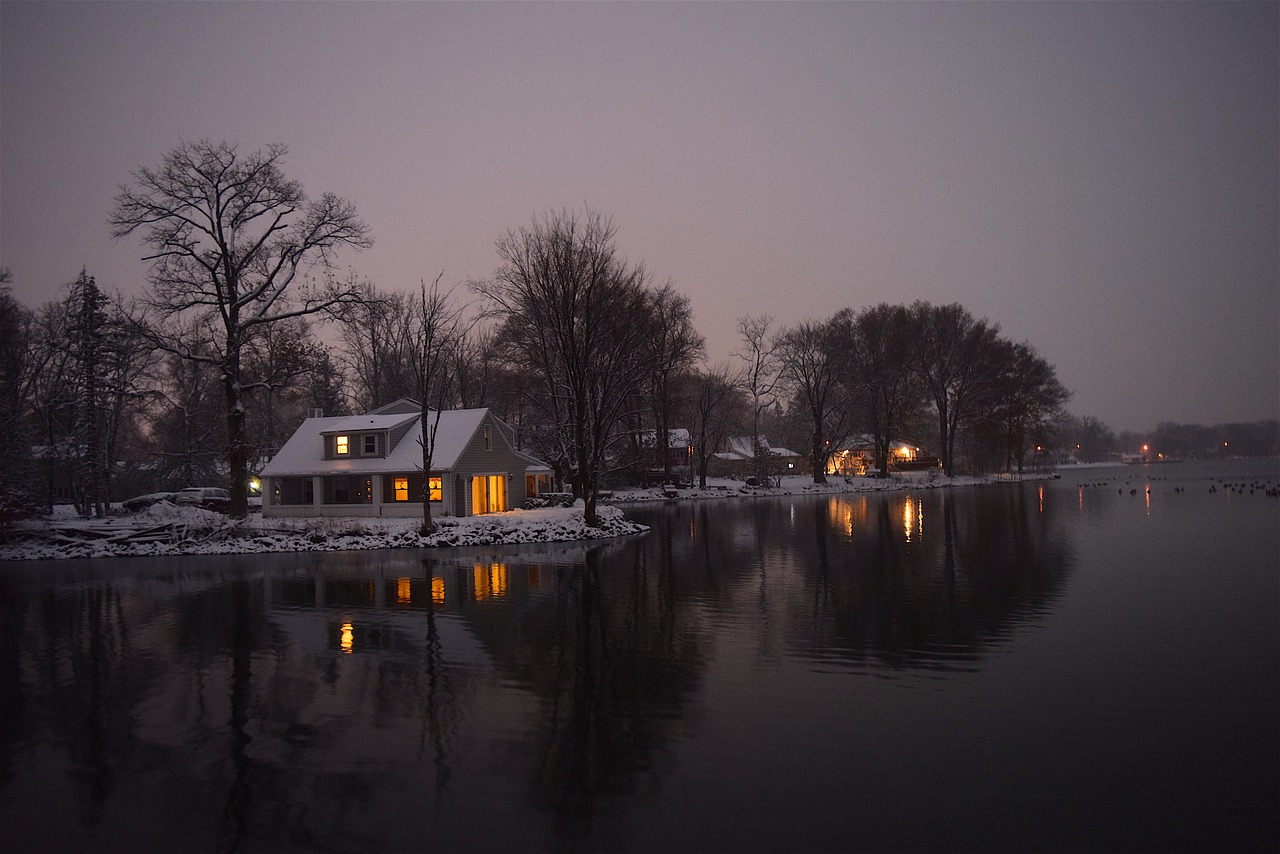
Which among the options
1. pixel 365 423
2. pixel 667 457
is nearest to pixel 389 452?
pixel 365 423

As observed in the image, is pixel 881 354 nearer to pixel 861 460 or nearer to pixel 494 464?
pixel 861 460

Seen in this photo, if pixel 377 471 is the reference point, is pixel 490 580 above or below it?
below

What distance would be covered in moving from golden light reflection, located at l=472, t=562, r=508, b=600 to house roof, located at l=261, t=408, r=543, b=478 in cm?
1509

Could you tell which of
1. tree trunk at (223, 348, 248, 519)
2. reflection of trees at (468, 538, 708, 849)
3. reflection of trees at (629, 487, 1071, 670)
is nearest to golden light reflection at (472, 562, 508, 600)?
reflection of trees at (468, 538, 708, 849)

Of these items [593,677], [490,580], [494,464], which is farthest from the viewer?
[494,464]

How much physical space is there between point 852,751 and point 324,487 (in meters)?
37.6

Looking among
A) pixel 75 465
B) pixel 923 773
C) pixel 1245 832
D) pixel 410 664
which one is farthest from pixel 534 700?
pixel 75 465

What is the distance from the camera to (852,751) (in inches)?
325

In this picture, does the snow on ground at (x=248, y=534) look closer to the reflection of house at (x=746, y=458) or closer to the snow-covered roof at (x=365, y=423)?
the snow-covered roof at (x=365, y=423)

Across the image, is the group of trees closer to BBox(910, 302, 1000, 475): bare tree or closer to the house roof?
BBox(910, 302, 1000, 475): bare tree

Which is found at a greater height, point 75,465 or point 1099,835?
point 75,465

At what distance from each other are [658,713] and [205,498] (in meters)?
46.8

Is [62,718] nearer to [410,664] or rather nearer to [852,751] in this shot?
[410,664]

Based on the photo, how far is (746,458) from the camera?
3319 inches
